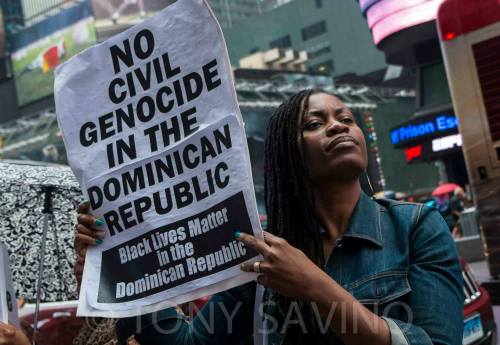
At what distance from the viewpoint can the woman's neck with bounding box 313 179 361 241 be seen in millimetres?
1884

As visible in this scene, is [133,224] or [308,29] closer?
[133,224]

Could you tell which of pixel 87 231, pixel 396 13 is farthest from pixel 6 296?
pixel 396 13

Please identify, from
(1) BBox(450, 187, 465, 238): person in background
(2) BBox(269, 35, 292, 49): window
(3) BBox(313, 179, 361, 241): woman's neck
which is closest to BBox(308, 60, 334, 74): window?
(2) BBox(269, 35, 292, 49): window

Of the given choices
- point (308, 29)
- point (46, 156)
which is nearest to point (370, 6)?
point (308, 29)

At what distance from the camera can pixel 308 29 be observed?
32750mm

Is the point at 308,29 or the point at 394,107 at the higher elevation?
the point at 308,29

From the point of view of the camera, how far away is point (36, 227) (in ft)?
12.1

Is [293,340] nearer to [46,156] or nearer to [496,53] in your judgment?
[496,53]

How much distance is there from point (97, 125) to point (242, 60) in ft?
123

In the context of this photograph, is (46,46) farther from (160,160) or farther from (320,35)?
(160,160)

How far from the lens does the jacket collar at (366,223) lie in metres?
1.78

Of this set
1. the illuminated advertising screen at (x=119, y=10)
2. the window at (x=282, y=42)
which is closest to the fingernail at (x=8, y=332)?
the window at (x=282, y=42)

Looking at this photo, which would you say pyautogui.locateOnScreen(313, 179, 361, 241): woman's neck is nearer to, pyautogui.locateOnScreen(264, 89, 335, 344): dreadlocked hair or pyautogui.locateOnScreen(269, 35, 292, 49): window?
pyautogui.locateOnScreen(264, 89, 335, 344): dreadlocked hair

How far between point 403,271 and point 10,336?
1064mm
